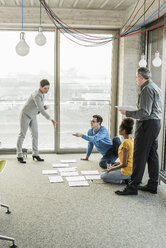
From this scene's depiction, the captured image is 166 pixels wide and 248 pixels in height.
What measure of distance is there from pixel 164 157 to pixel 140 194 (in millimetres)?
1167

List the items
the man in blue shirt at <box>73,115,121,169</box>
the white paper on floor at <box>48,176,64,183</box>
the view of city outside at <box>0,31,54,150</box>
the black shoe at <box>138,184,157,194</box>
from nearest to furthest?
1. the black shoe at <box>138,184,157,194</box>
2. the white paper on floor at <box>48,176,64,183</box>
3. the man in blue shirt at <box>73,115,121,169</box>
4. the view of city outside at <box>0,31,54,150</box>

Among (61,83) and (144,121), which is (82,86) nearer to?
(61,83)

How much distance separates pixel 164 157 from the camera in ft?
Result: 15.3

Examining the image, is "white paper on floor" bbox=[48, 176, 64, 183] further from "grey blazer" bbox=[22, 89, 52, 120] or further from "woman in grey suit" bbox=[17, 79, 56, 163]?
"grey blazer" bbox=[22, 89, 52, 120]

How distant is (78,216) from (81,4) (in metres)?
3.61

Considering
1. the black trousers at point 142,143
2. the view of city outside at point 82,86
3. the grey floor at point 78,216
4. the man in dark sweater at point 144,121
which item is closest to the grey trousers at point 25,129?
the view of city outside at point 82,86

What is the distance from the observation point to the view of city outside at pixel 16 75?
5.58 m

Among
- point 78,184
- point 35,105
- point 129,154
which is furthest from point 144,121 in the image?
point 35,105

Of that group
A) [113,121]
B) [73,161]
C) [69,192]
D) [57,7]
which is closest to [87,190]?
[69,192]

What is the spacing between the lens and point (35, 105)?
504 cm

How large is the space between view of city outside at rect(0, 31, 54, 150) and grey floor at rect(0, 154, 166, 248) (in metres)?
1.67

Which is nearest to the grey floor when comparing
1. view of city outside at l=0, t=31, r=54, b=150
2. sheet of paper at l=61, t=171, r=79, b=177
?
sheet of paper at l=61, t=171, r=79, b=177

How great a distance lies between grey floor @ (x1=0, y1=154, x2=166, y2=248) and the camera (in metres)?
2.61

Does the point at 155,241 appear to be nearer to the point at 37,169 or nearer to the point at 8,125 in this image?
the point at 37,169
